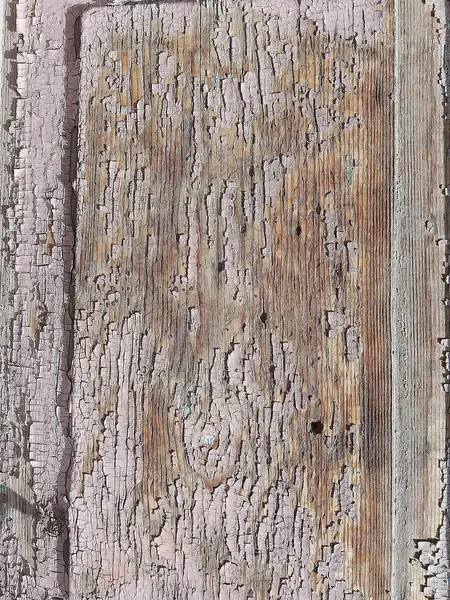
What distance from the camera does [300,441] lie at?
1.11 metres

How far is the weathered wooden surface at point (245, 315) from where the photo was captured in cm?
111

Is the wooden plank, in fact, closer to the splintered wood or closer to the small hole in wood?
the splintered wood

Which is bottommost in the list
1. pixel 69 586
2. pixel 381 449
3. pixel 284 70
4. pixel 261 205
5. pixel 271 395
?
pixel 69 586

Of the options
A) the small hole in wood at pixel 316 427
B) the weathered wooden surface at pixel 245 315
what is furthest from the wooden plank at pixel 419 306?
→ the small hole in wood at pixel 316 427

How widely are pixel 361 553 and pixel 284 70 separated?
1.10 m

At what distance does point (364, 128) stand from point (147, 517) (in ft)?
3.31

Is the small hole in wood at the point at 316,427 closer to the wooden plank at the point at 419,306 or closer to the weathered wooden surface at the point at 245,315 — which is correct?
the weathered wooden surface at the point at 245,315

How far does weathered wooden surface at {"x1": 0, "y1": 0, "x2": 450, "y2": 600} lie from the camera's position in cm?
111

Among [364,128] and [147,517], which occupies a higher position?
[364,128]

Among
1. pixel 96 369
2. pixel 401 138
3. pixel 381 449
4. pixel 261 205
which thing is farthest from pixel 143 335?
pixel 401 138

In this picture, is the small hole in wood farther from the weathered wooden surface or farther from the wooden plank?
the wooden plank

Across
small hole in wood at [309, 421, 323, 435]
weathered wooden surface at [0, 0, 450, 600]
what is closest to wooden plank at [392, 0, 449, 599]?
weathered wooden surface at [0, 0, 450, 600]

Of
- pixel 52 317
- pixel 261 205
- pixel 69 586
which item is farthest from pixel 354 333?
pixel 69 586

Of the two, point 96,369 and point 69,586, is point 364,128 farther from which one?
point 69,586
